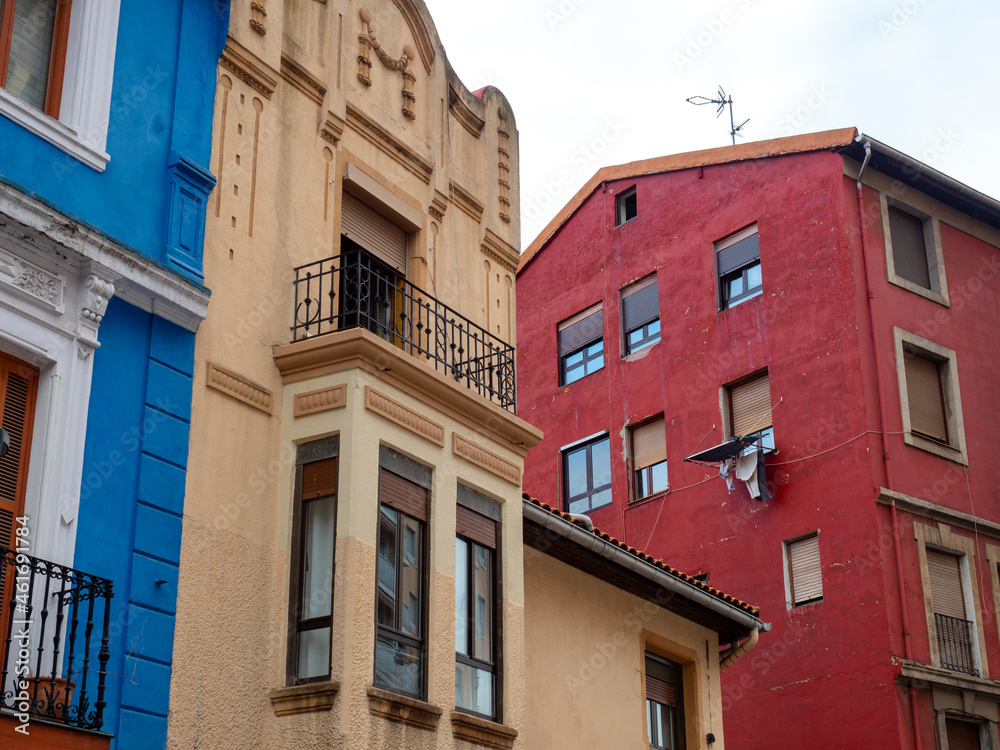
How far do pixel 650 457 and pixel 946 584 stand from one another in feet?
20.2

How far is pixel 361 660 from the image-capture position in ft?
35.5

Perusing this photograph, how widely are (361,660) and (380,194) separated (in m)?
5.44

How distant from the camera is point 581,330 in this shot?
92.6ft

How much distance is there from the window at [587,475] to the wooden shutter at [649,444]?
24.4 inches

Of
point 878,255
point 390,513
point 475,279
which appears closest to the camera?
point 390,513

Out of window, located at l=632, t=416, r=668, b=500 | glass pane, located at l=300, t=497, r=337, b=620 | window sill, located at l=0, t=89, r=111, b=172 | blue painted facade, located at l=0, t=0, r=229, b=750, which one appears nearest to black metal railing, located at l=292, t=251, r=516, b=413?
blue painted facade, located at l=0, t=0, r=229, b=750

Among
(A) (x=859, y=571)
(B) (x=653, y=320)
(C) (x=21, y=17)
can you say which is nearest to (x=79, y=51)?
(C) (x=21, y=17)

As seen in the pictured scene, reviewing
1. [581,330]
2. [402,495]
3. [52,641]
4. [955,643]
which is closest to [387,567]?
[402,495]

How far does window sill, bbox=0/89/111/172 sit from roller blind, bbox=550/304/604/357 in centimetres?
1810

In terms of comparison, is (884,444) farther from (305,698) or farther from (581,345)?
(305,698)

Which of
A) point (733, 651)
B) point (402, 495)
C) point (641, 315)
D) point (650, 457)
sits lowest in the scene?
point (733, 651)

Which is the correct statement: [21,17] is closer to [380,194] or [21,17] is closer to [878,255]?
[380,194]

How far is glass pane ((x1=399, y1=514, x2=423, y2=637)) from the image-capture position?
11750 mm

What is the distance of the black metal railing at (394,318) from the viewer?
1244 centimetres
